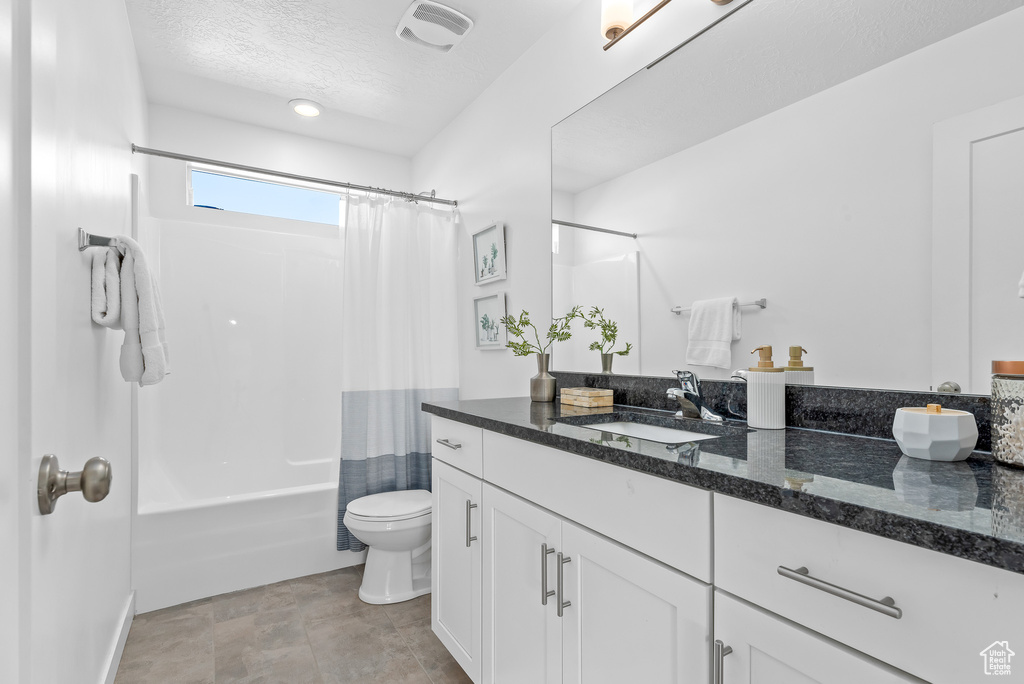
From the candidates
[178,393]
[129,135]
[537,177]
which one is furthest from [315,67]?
[178,393]

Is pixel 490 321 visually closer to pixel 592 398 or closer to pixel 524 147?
pixel 524 147

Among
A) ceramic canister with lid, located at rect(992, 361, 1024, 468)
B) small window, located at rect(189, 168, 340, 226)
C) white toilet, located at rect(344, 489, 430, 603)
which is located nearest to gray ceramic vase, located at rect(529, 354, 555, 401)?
white toilet, located at rect(344, 489, 430, 603)

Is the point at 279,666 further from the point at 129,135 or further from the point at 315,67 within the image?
the point at 315,67

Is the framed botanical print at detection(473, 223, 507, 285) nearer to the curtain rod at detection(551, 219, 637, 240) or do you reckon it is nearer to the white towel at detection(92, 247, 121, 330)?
the curtain rod at detection(551, 219, 637, 240)

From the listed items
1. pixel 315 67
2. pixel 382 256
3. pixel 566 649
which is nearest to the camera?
pixel 566 649

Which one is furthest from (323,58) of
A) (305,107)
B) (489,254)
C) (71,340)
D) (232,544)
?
(232,544)

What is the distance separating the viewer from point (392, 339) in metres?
2.76

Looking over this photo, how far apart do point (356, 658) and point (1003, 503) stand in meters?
2.01

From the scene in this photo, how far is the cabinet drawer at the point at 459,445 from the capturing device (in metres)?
1.60

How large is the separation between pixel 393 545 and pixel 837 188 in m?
2.16

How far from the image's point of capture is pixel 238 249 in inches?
124

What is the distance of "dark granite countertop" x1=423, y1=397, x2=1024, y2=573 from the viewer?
0.56 m

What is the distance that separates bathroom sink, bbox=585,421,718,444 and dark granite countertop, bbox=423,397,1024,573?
2.2 inches

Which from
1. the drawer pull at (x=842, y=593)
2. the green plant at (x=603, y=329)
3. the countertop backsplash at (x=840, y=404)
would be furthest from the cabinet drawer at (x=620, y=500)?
the green plant at (x=603, y=329)
